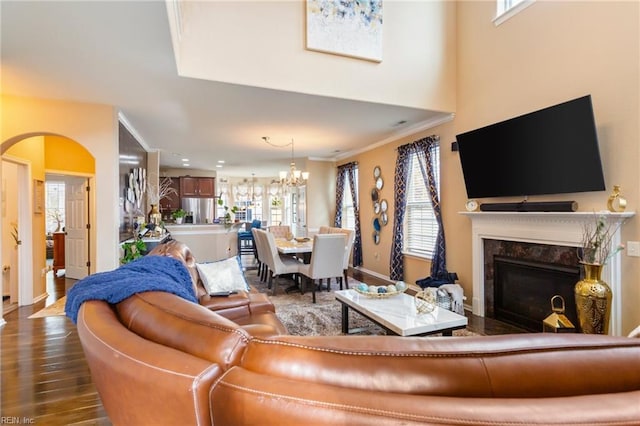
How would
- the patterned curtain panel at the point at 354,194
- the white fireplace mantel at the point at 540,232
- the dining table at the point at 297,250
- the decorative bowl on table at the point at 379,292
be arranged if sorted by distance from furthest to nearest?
the patterned curtain panel at the point at 354,194, the dining table at the point at 297,250, the decorative bowl on table at the point at 379,292, the white fireplace mantel at the point at 540,232

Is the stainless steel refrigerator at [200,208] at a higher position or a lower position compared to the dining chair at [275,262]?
higher

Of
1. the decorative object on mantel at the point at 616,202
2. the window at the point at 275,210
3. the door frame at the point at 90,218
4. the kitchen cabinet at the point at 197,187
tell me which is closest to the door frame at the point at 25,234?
the door frame at the point at 90,218

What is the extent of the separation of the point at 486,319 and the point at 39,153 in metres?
6.55

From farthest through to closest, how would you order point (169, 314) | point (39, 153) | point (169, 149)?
1. point (169, 149)
2. point (39, 153)
3. point (169, 314)

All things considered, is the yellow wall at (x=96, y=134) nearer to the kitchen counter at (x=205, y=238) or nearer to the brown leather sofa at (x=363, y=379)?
the kitchen counter at (x=205, y=238)

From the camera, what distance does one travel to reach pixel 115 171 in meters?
3.81

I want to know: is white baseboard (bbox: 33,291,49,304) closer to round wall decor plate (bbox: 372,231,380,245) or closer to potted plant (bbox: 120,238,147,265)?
potted plant (bbox: 120,238,147,265)

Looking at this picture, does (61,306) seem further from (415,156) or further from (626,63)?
(626,63)

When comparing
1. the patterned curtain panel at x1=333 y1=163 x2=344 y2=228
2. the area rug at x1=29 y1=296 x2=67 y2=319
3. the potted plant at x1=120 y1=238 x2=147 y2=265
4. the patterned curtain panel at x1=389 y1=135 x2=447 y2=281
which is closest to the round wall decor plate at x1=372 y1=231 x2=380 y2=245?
the patterned curtain panel at x1=389 y1=135 x2=447 y2=281

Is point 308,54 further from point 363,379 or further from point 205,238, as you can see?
point 205,238

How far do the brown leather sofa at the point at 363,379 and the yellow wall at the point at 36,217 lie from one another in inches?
189

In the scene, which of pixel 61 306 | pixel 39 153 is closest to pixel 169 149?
pixel 39 153

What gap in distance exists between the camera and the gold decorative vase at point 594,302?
250cm

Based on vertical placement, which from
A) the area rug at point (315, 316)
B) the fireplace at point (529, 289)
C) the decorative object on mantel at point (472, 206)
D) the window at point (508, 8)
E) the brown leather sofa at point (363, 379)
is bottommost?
the area rug at point (315, 316)
